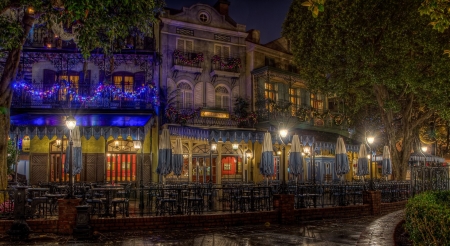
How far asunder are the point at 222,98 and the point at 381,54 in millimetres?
10432

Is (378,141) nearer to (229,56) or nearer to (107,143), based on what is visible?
(229,56)

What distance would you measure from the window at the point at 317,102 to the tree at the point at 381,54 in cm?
686

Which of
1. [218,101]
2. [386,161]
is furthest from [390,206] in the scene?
[218,101]

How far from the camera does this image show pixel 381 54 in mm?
20922

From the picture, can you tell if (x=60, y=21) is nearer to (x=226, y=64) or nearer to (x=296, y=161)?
(x=296, y=161)

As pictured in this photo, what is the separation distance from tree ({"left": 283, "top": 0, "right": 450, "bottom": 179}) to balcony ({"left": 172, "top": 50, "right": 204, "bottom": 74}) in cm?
609

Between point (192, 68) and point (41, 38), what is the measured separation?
8.70 metres

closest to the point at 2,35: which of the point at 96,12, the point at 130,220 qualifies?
the point at 96,12

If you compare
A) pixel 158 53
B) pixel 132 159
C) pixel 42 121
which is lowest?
pixel 132 159

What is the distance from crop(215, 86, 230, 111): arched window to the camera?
2667 centimetres

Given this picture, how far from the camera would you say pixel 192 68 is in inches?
985

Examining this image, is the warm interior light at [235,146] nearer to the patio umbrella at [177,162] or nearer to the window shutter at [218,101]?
the window shutter at [218,101]

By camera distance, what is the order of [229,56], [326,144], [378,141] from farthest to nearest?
1. [378,141]
2. [229,56]
3. [326,144]

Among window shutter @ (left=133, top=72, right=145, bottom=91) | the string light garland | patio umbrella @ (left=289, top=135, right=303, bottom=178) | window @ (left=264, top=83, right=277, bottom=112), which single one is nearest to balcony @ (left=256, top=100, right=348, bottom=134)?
window @ (left=264, top=83, right=277, bottom=112)
